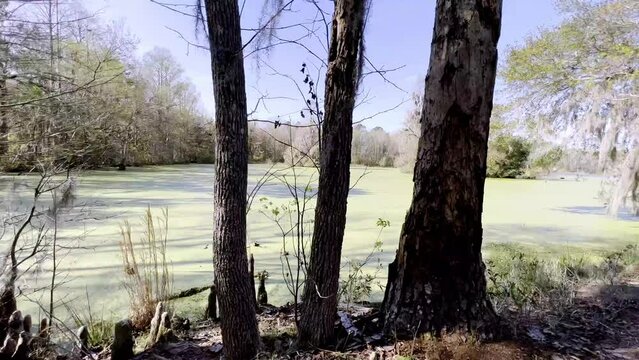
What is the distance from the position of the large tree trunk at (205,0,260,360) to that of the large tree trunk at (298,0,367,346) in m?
0.31

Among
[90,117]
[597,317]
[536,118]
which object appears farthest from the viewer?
[536,118]

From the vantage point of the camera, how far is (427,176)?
1484 mm

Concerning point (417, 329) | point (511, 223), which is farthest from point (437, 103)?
point (511, 223)

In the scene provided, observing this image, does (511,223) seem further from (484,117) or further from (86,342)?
(86,342)

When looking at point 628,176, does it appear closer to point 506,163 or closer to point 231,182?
point 231,182

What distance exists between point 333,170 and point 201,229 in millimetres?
4048

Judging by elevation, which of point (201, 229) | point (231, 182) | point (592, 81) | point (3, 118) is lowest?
point (201, 229)

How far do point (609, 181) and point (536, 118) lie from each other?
1.66m

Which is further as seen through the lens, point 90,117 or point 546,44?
point 546,44

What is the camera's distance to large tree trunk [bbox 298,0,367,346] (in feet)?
4.64

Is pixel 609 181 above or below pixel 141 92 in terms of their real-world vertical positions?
below

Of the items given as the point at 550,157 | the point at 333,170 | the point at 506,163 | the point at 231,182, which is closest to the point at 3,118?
the point at 231,182

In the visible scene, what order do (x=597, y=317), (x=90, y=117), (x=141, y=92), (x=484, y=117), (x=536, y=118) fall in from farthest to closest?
(x=141, y=92)
(x=536, y=118)
(x=90, y=117)
(x=597, y=317)
(x=484, y=117)

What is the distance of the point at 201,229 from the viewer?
5.06 metres
